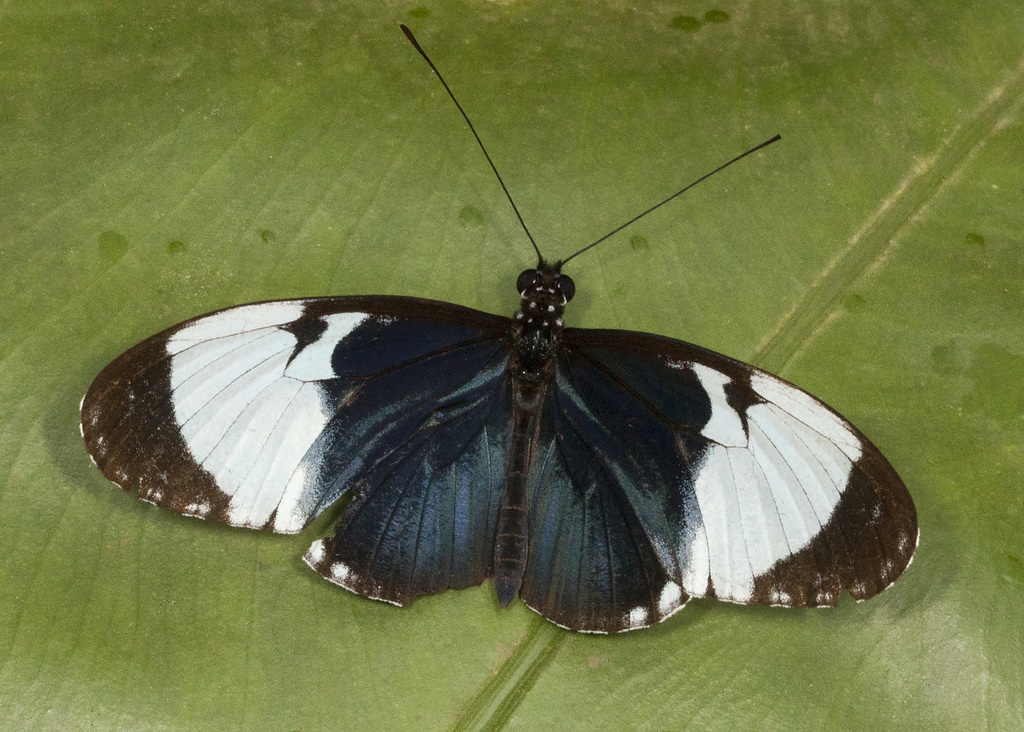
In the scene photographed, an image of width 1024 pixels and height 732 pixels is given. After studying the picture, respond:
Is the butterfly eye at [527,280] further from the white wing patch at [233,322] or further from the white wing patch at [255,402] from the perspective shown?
the white wing patch at [233,322]

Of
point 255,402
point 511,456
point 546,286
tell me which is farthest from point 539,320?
point 255,402

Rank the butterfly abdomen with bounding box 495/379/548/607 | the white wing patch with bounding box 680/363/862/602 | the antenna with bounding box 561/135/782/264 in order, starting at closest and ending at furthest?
the white wing patch with bounding box 680/363/862/602 < the butterfly abdomen with bounding box 495/379/548/607 < the antenna with bounding box 561/135/782/264

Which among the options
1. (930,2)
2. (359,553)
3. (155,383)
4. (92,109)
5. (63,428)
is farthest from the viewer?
(930,2)

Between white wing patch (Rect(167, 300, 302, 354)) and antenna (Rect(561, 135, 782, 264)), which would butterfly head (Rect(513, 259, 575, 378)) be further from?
white wing patch (Rect(167, 300, 302, 354))

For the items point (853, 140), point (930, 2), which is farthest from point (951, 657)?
point (930, 2)

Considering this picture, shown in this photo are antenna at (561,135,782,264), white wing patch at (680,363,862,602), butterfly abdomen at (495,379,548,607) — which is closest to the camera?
white wing patch at (680,363,862,602)

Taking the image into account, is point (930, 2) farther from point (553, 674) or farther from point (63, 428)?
point (63, 428)

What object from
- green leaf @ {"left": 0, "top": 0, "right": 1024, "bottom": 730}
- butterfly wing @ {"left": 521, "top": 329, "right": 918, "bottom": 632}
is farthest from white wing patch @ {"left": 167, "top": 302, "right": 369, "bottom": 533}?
butterfly wing @ {"left": 521, "top": 329, "right": 918, "bottom": 632}

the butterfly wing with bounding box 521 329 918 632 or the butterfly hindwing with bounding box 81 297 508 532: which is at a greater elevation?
the butterfly hindwing with bounding box 81 297 508 532
